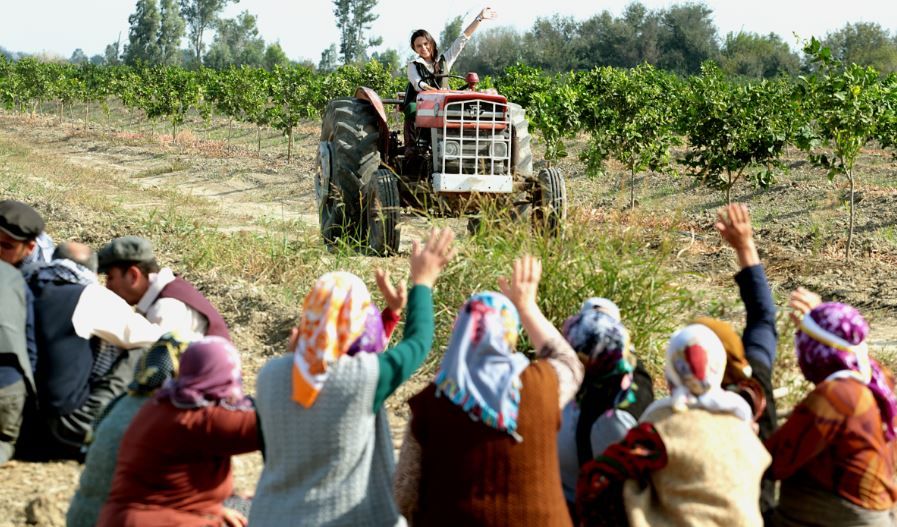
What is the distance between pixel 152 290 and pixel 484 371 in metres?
2.24

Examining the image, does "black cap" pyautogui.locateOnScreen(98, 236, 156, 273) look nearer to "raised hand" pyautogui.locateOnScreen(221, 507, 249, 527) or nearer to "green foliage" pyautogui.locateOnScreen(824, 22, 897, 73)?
"raised hand" pyautogui.locateOnScreen(221, 507, 249, 527)

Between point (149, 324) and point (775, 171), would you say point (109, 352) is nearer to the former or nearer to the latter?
point (149, 324)

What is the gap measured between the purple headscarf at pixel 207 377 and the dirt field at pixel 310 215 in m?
1.44

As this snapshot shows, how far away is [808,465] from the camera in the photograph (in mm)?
3252

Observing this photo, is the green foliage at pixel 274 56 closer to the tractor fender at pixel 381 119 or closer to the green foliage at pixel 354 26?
the green foliage at pixel 354 26

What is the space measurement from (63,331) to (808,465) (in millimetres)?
3201

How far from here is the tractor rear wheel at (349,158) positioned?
32.4ft

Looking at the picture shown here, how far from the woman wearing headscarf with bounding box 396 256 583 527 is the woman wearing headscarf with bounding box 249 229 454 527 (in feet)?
0.49

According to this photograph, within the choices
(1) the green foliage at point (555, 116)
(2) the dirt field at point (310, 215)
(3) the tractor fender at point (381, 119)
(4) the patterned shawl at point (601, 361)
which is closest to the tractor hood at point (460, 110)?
(3) the tractor fender at point (381, 119)

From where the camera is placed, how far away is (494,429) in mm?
2996

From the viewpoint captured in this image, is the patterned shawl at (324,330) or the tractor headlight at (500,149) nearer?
the patterned shawl at (324,330)

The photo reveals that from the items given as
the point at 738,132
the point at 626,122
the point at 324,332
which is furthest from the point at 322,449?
the point at 626,122

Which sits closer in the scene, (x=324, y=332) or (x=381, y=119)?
(x=324, y=332)

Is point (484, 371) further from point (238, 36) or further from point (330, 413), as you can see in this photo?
point (238, 36)
